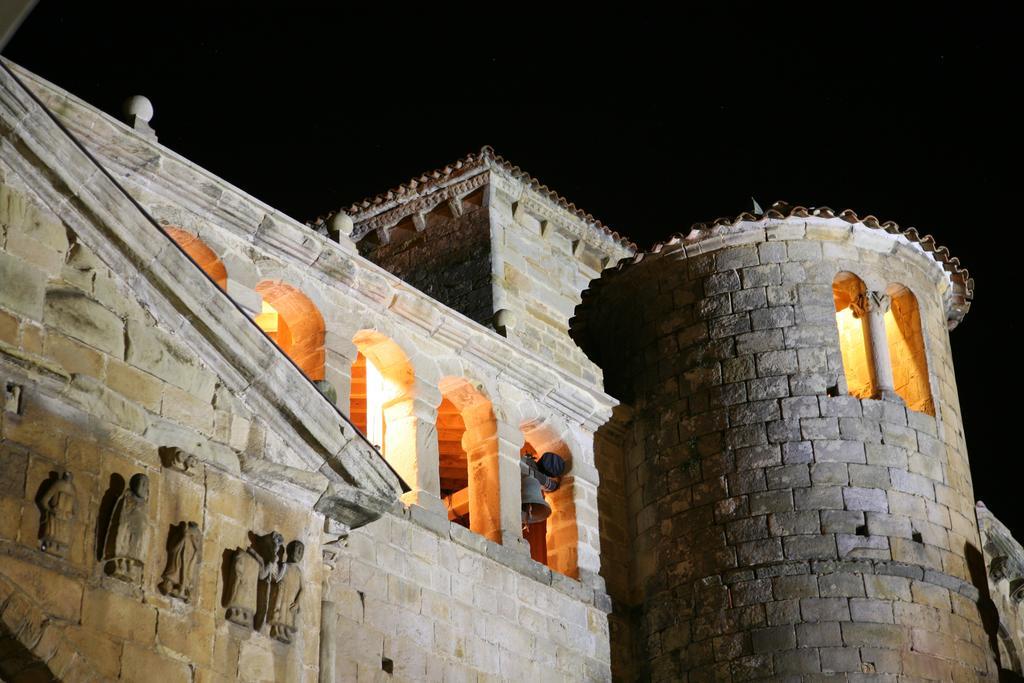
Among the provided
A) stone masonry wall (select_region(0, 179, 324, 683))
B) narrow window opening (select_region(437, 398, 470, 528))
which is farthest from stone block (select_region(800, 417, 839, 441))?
stone masonry wall (select_region(0, 179, 324, 683))

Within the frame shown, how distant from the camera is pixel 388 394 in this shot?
530 inches

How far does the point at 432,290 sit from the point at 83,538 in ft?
38.0

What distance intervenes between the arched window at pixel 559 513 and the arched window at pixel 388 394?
1510 mm

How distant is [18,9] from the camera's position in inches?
200

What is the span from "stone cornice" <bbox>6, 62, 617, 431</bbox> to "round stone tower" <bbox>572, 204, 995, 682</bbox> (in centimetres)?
104

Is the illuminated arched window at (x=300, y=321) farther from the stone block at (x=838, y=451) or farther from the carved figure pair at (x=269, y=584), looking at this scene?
the stone block at (x=838, y=451)

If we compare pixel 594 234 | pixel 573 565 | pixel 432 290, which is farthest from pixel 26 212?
pixel 594 234

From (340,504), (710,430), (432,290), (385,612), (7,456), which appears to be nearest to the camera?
(7,456)

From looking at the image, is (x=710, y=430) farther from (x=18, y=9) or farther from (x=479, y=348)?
(x=18, y=9)

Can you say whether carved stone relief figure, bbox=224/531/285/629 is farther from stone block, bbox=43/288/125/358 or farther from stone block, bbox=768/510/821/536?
stone block, bbox=768/510/821/536

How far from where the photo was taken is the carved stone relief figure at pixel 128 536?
349 inches

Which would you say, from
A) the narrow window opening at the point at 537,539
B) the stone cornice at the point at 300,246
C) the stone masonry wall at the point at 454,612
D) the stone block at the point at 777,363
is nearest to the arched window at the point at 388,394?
the stone cornice at the point at 300,246

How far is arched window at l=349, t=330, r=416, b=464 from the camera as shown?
13211mm

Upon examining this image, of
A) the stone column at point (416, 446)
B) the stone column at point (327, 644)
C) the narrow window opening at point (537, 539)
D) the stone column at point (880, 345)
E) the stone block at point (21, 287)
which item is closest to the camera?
the stone block at point (21, 287)
